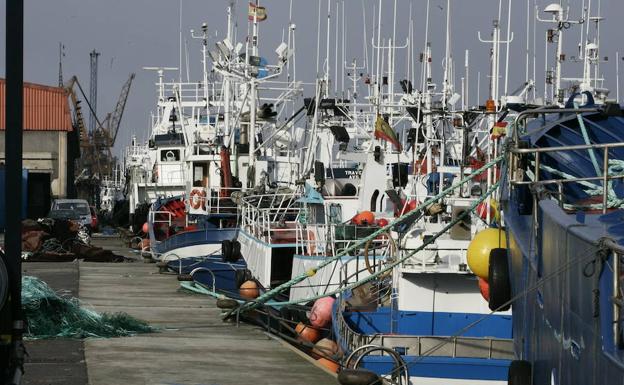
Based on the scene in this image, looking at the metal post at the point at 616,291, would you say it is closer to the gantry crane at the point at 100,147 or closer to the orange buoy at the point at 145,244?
the orange buoy at the point at 145,244

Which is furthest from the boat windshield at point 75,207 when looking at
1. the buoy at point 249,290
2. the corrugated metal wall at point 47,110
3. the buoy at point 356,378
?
the buoy at point 356,378

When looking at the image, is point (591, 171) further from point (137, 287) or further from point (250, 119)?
point (250, 119)

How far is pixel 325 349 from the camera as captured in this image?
51.4 ft

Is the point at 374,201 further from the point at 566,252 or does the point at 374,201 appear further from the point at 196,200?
the point at 566,252

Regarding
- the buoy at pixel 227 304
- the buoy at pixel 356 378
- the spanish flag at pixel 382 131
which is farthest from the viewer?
the spanish flag at pixel 382 131

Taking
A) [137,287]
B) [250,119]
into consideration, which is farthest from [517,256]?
[250,119]

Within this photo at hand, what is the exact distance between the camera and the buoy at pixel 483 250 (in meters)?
12.2

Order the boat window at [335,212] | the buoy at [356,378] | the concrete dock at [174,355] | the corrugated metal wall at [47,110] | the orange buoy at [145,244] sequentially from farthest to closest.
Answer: the corrugated metal wall at [47,110], the orange buoy at [145,244], the boat window at [335,212], the concrete dock at [174,355], the buoy at [356,378]

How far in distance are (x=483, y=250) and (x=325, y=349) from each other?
3918 mm

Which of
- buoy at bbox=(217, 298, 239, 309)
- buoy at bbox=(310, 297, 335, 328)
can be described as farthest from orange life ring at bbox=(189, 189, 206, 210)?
buoy at bbox=(217, 298, 239, 309)

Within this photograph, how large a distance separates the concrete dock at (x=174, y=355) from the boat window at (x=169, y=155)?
2092 cm

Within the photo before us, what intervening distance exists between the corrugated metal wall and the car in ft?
55.7

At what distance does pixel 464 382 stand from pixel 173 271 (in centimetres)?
1435

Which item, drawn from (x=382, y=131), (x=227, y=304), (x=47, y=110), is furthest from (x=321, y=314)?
(x=47, y=110)
